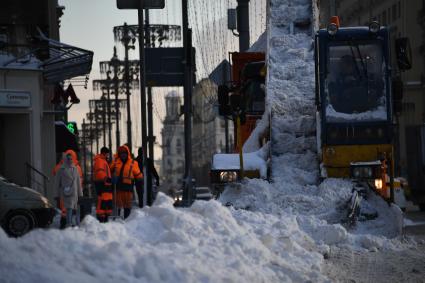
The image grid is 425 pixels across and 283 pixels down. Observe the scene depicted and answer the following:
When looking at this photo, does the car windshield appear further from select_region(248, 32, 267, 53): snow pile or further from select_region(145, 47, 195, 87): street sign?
select_region(145, 47, 195, 87): street sign

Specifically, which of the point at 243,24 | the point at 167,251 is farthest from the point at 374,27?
the point at 243,24

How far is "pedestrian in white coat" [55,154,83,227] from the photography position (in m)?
22.6

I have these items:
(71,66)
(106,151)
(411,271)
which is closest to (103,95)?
(71,66)

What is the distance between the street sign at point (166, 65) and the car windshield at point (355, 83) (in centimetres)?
685

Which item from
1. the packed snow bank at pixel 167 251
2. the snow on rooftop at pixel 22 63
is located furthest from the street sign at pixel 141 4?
the snow on rooftop at pixel 22 63

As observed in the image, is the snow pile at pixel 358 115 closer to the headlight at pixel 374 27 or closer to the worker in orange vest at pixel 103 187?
the headlight at pixel 374 27

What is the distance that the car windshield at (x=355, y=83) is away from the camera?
18297 mm

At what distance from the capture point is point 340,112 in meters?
18.5

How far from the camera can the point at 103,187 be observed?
883 inches

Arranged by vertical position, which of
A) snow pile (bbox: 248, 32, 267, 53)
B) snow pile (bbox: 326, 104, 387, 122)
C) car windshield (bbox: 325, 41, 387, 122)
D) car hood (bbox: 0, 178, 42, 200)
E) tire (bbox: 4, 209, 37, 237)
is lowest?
tire (bbox: 4, 209, 37, 237)

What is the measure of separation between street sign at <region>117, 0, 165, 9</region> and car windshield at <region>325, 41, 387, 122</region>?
7.58 m

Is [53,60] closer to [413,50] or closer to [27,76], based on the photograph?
[27,76]

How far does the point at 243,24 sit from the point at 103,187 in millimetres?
17816

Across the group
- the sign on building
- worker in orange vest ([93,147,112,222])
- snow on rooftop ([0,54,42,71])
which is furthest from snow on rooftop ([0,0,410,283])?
snow on rooftop ([0,54,42,71])
